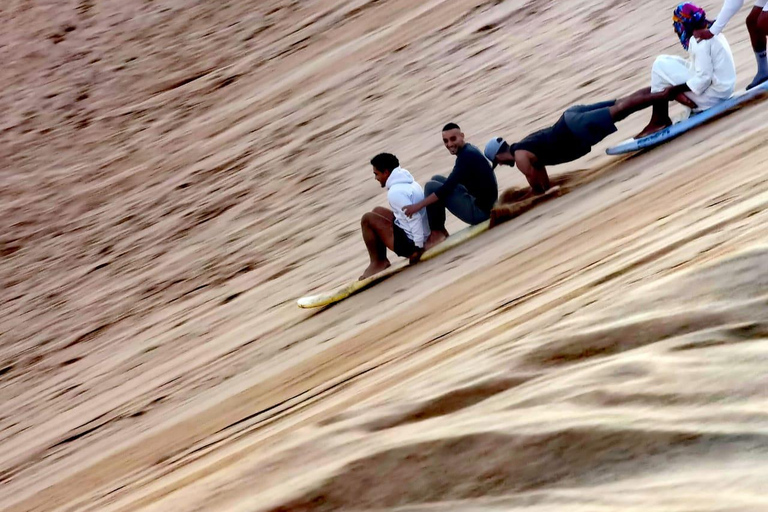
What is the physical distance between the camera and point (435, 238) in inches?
191

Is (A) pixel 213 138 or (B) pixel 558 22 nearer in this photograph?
(B) pixel 558 22

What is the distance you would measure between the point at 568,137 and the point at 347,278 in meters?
1.63

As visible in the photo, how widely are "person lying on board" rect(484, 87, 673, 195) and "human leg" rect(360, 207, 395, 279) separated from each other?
1.97 ft

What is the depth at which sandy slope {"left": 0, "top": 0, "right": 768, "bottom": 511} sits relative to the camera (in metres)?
1.62

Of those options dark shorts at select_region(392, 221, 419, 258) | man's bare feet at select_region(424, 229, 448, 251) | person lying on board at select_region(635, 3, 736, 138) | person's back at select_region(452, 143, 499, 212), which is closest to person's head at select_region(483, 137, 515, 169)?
person's back at select_region(452, 143, 499, 212)

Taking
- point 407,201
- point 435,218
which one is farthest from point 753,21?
point 407,201

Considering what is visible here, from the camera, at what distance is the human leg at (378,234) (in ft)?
15.8

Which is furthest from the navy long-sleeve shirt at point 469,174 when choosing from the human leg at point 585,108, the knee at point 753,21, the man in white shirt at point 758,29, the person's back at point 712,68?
the knee at point 753,21

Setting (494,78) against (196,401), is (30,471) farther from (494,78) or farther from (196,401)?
(494,78)

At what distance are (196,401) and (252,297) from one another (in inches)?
75.5

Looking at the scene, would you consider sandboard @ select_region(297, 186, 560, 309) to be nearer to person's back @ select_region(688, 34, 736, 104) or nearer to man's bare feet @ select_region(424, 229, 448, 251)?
man's bare feet @ select_region(424, 229, 448, 251)

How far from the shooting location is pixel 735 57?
6398 mm

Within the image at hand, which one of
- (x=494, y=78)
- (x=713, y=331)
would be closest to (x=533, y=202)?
(x=713, y=331)

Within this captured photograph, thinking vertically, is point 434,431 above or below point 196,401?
above
